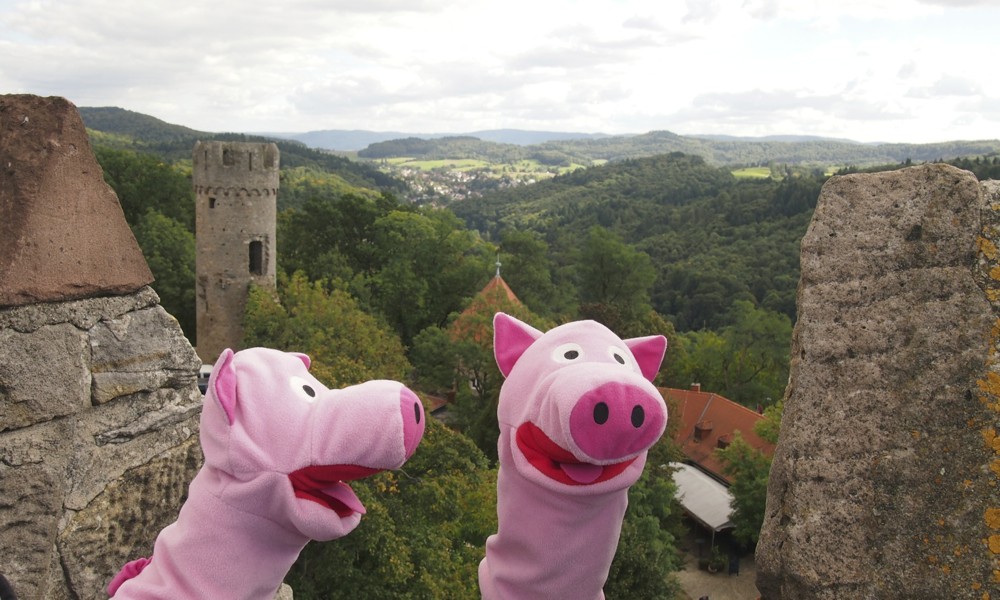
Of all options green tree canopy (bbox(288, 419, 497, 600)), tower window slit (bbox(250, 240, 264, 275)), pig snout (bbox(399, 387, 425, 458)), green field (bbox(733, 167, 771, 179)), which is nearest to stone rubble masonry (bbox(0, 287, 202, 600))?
pig snout (bbox(399, 387, 425, 458))

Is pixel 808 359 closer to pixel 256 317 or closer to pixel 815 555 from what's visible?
pixel 815 555

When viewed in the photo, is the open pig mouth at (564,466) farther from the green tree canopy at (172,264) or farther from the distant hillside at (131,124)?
the distant hillside at (131,124)

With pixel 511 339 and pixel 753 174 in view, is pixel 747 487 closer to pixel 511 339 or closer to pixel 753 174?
pixel 511 339

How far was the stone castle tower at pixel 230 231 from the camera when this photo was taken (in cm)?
2150

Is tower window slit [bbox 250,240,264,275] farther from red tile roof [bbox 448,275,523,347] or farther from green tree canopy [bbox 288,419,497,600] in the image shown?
green tree canopy [bbox 288,419,497,600]

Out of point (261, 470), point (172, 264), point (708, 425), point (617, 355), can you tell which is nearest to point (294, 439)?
point (261, 470)

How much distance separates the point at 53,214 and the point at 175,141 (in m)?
123

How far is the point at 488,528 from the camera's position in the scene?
1330 cm

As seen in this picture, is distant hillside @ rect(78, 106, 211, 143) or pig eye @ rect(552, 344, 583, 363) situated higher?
distant hillside @ rect(78, 106, 211, 143)

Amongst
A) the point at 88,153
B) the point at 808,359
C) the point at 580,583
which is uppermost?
the point at 88,153

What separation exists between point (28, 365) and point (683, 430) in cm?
2520

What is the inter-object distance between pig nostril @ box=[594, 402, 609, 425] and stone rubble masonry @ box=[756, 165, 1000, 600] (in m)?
0.60

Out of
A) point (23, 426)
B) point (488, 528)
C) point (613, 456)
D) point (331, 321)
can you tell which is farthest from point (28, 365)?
point (331, 321)

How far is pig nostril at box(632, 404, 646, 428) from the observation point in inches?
117
